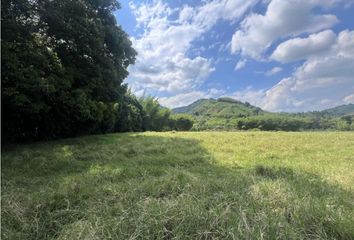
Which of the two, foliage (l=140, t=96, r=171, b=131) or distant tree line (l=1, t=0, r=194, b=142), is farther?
foliage (l=140, t=96, r=171, b=131)

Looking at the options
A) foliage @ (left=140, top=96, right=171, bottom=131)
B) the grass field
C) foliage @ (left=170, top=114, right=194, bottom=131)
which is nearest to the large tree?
the grass field

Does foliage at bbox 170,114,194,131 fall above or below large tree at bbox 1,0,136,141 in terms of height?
below

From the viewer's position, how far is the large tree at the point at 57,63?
1114cm

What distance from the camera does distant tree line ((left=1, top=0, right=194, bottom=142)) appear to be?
36.6ft

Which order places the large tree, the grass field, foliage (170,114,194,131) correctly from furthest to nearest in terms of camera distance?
1. foliage (170,114,194,131)
2. the large tree
3. the grass field

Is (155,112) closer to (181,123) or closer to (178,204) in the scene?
(181,123)

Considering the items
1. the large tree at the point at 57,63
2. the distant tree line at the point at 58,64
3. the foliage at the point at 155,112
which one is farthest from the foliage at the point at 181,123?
the large tree at the point at 57,63

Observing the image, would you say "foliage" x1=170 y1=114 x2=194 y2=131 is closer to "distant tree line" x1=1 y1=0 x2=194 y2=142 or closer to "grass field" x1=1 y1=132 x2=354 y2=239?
"distant tree line" x1=1 y1=0 x2=194 y2=142

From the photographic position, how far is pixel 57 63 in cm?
1319

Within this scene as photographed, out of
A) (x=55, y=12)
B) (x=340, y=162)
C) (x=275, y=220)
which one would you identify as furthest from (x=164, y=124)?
(x=275, y=220)

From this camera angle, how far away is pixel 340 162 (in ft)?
32.4

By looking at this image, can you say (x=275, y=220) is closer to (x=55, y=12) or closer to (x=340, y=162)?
(x=340, y=162)

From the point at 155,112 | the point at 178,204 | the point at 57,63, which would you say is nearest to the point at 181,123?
the point at 155,112

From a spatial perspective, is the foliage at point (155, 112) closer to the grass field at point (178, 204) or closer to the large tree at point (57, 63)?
the large tree at point (57, 63)
